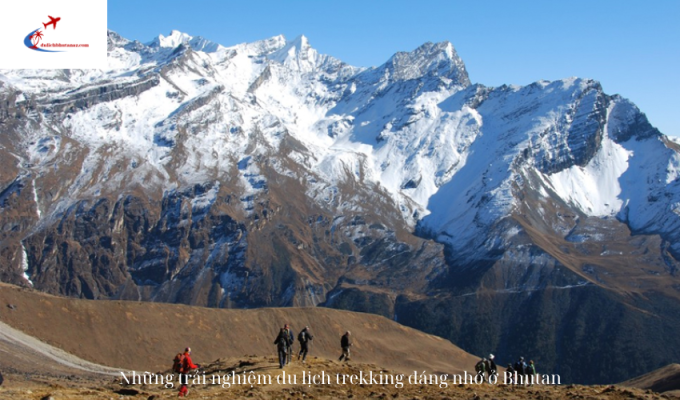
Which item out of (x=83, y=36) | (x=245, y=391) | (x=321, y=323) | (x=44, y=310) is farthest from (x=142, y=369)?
(x=245, y=391)

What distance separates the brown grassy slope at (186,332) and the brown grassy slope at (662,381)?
1825 inches

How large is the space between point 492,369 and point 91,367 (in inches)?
2825

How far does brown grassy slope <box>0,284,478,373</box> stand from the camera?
126 metres

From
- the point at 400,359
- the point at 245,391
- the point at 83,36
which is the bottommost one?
the point at 245,391

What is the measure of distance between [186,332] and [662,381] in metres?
79.2

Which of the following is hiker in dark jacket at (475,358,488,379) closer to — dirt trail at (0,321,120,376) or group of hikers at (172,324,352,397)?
group of hikers at (172,324,352,397)

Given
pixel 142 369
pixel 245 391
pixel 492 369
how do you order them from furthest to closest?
pixel 142 369, pixel 492 369, pixel 245 391

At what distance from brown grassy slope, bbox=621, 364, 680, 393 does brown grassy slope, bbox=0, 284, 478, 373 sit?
46.3m

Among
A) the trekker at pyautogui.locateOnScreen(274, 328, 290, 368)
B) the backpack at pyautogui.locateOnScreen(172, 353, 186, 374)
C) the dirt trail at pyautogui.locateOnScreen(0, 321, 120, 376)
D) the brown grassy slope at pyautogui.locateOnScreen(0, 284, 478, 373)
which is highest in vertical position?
the brown grassy slope at pyautogui.locateOnScreen(0, 284, 478, 373)

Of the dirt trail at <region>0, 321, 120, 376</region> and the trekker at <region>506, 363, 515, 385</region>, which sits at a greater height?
the dirt trail at <region>0, 321, 120, 376</region>

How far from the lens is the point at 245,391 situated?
152ft

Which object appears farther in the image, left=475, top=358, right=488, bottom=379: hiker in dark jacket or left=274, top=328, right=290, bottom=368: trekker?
left=475, top=358, right=488, bottom=379: hiker in dark jacket

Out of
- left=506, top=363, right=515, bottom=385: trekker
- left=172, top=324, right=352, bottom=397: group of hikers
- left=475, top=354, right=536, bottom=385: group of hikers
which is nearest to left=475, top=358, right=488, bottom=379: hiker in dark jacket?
left=475, top=354, right=536, bottom=385: group of hikers

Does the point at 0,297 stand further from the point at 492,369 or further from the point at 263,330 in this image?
the point at 492,369
